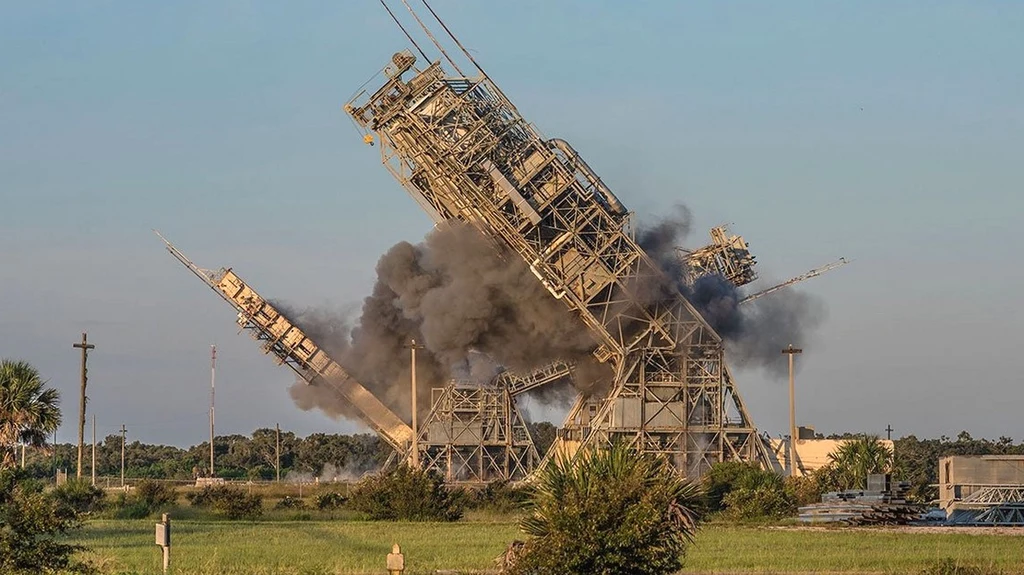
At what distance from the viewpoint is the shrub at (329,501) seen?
67.9 m

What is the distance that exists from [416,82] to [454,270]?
9.24 m

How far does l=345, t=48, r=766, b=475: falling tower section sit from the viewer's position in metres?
69.2

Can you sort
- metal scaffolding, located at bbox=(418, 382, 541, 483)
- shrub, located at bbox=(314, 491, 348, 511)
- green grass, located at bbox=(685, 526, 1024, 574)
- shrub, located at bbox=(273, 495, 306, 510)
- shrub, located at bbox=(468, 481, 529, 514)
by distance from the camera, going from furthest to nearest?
metal scaffolding, located at bbox=(418, 382, 541, 483), shrub, located at bbox=(273, 495, 306, 510), shrub, located at bbox=(314, 491, 348, 511), shrub, located at bbox=(468, 481, 529, 514), green grass, located at bbox=(685, 526, 1024, 574)

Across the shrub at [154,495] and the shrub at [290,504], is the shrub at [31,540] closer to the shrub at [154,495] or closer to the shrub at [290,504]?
the shrub at [154,495]

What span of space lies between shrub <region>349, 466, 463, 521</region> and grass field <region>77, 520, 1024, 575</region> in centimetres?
470

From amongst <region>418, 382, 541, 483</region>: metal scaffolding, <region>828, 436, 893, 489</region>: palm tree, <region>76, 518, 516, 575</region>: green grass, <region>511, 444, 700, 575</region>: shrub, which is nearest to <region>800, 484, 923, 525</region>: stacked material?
<region>828, 436, 893, 489</region>: palm tree

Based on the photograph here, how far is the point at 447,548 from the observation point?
41.8 m

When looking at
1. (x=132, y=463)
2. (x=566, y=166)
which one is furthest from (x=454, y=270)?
(x=132, y=463)

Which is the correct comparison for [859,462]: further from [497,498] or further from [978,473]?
[497,498]

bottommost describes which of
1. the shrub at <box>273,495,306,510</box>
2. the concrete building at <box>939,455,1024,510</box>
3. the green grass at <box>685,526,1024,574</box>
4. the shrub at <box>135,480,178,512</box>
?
the green grass at <box>685,526,1024,574</box>

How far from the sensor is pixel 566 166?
6988cm

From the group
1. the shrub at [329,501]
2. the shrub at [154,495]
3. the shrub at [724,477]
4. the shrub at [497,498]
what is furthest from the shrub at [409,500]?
the shrub at [154,495]

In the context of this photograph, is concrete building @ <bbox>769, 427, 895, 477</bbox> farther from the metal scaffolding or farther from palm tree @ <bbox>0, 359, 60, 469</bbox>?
palm tree @ <bbox>0, 359, 60, 469</bbox>

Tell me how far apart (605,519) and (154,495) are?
155ft
